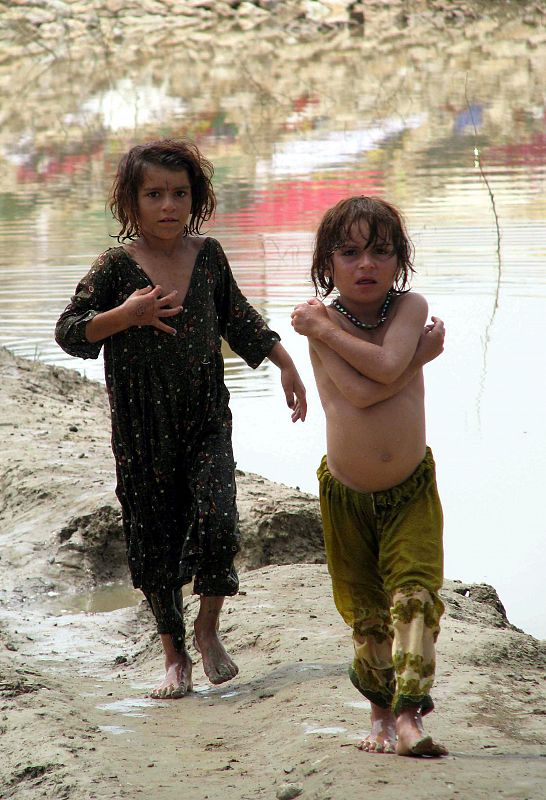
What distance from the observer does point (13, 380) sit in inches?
249

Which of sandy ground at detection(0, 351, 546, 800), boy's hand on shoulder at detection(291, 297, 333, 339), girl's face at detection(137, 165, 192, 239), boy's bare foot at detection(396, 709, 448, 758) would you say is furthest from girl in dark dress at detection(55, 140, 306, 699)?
boy's bare foot at detection(396, 709, 448, 758)

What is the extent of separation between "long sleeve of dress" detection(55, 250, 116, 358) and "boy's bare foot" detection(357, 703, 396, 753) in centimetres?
121

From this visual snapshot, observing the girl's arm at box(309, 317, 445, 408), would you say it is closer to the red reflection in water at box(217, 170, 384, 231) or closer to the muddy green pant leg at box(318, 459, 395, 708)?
the muddy green pant leg at box(318, 459, 395, 708)

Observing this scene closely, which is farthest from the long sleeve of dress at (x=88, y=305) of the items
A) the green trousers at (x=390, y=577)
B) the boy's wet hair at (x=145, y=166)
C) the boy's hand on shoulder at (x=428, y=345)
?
the boy's hand on shoulder at (x=428, y=345)

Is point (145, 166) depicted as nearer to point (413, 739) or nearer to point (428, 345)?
point (428, 345)

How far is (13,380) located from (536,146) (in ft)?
23.6

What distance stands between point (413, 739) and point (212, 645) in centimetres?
94

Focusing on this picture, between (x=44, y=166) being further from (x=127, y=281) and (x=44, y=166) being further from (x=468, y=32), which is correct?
(x=468, y=32)

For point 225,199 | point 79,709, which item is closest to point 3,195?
point 225,199

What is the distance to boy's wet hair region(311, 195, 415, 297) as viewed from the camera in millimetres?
2834

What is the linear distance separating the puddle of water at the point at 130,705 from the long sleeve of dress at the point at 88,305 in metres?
0.90

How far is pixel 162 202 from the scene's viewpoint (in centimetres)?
339

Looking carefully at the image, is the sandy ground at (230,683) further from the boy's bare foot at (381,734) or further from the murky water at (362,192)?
the murky water at (362,192)

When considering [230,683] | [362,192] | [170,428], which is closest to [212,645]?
[230,683]
